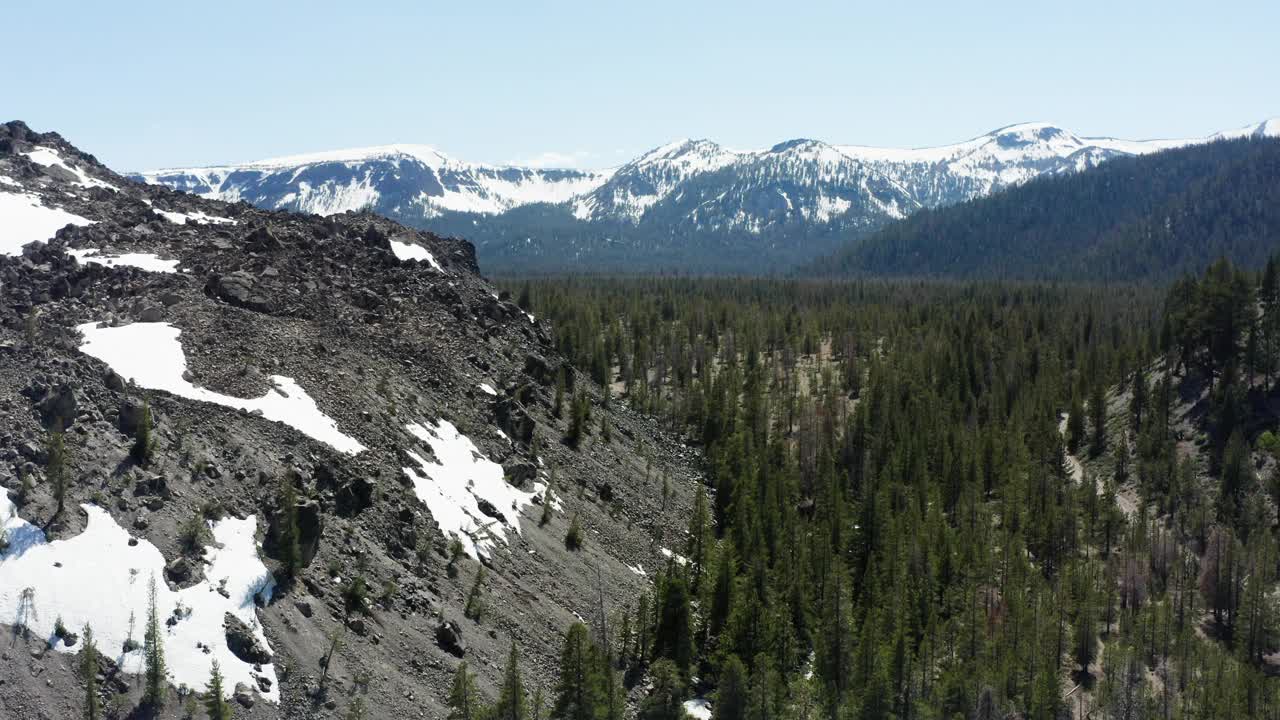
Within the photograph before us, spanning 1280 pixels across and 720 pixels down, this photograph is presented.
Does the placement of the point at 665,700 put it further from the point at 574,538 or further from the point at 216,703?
the point at 574,538

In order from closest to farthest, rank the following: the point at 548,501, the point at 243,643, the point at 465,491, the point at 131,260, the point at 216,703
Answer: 1. the point at 216,703
2. the point at 243,643
3. the point at 465,491
4. the point at 131,260
5. the point at 548,501

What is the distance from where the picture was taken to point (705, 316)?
195250 mm

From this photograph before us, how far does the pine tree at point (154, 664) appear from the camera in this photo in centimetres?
3259

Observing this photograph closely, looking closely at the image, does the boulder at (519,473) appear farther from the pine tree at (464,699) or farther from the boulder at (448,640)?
the pine tree at (464,699)

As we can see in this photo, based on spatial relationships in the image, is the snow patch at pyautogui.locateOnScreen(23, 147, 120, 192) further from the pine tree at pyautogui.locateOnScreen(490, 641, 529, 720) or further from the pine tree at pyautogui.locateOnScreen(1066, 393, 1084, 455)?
the pine tree at pyautogui.locateOnScreen(1066, 393, 1084, 455)

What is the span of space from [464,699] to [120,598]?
539 inches

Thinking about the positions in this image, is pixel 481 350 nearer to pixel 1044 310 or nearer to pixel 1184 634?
pixel 1184 634

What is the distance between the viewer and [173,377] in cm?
5019

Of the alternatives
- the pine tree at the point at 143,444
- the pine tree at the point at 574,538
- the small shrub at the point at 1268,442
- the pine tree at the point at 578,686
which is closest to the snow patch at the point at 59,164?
the pine tree at the point at 143,444

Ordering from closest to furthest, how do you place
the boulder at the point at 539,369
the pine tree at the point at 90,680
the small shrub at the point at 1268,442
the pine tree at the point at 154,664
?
the pine tree at the point at 90,680
the pine tree at the point at 154,664
the boulder at the point at 539,369
the small shrub at the point at 1268,442

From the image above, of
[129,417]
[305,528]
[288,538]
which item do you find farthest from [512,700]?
[129,417]

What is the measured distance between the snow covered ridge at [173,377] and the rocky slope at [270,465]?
180 millimetres

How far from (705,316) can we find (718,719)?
15166 cm

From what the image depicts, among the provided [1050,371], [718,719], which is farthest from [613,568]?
[1050,371]
